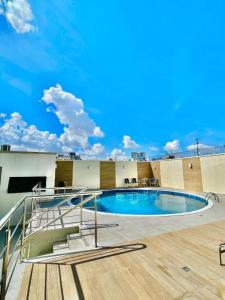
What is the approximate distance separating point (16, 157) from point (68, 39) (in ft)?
25.4

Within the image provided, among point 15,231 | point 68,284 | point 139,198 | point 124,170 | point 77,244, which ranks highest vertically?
point 124,170

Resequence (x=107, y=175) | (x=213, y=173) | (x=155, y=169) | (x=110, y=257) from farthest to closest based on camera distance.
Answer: (x=155, y=169)
(x=107, y=175)
(x=213, y=173)
(x=110, y=257)

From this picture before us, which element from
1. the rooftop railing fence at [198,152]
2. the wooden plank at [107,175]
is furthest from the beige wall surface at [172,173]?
the wooden plank at [107,175]

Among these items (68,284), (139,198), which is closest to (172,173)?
(139,198)

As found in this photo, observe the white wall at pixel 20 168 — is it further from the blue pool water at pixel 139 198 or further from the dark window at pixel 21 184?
the blue pool water at pixel 139 198

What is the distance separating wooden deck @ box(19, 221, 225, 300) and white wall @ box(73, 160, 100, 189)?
10879mm

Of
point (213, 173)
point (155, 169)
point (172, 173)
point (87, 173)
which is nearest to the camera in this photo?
point (213, 173)

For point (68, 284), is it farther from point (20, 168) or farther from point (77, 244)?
point (20, 168)

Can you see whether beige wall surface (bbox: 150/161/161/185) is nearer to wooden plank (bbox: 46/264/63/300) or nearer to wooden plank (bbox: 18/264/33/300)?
wooden plank (bbox: 46/264/63/300)

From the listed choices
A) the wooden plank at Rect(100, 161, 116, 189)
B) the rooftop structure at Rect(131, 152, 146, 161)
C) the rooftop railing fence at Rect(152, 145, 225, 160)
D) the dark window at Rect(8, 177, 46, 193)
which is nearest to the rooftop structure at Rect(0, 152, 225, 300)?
the dark window at Rect(8, 177, 46, 193)

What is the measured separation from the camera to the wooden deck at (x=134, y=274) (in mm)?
1771

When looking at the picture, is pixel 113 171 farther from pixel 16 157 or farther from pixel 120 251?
pixel 120 251

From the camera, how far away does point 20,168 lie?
8875mm

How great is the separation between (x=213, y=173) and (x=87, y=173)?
9440mm
